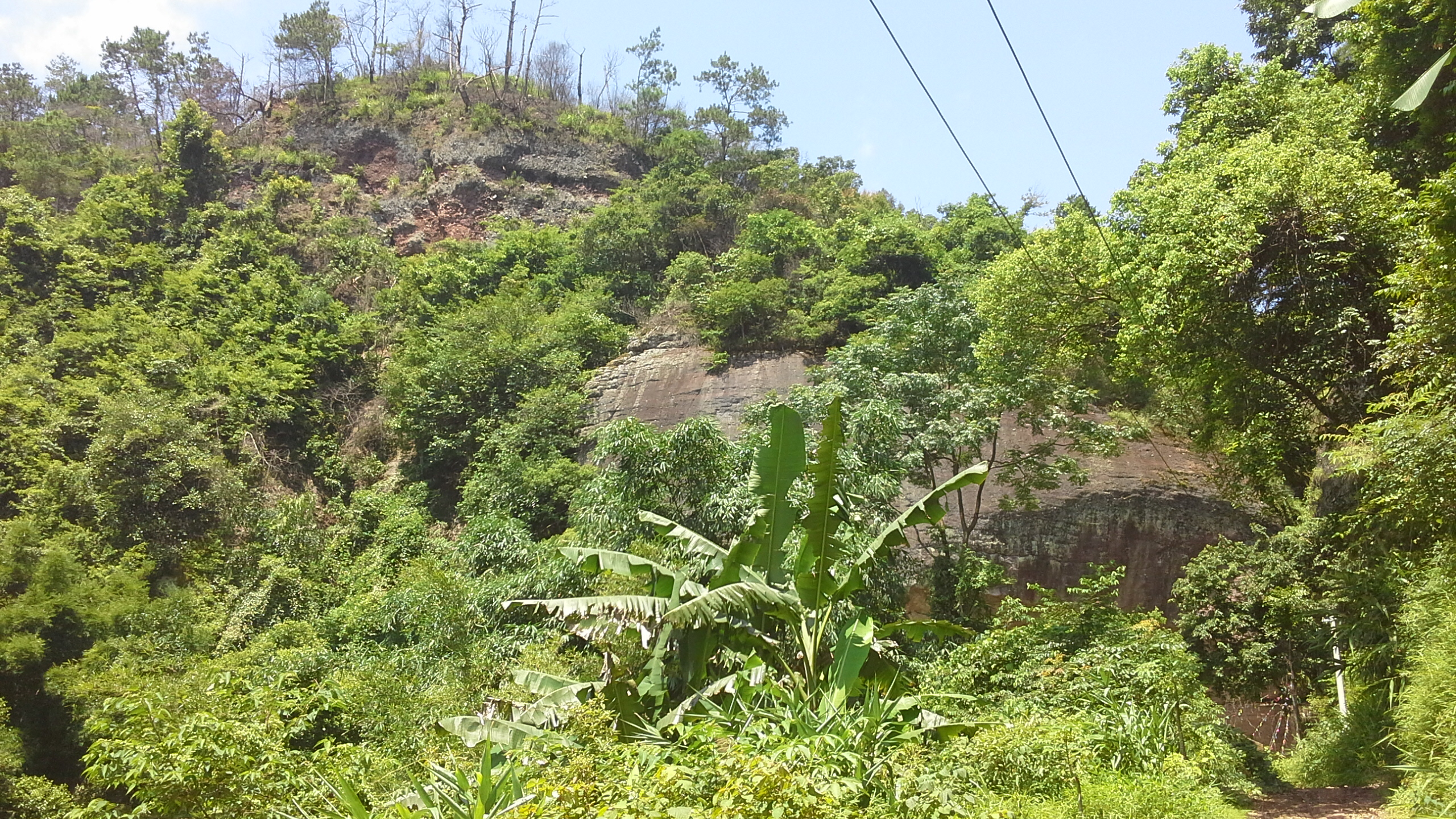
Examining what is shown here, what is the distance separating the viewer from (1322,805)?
8305mm

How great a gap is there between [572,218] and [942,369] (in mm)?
22029

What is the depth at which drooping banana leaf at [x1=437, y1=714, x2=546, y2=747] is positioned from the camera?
7281mm

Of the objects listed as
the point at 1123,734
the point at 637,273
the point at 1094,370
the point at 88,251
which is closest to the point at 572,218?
the point at 637,273

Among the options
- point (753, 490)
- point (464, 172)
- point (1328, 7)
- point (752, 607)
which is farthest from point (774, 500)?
point (464, 172)

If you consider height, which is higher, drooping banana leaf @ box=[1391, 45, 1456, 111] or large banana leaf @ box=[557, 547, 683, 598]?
drooping banana leaf @ box=[1391, 45, 1456, 111]

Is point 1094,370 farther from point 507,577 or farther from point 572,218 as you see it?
point 572,218

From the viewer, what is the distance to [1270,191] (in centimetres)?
1161

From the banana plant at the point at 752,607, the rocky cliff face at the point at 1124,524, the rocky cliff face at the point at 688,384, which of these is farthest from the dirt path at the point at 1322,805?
the rocky cliff face at the point at 688,384

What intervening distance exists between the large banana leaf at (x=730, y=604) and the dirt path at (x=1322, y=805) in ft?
13.9

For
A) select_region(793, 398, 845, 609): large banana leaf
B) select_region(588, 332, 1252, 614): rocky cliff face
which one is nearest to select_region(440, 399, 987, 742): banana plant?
select_region(793, 398, 845, 609): large banana leaf

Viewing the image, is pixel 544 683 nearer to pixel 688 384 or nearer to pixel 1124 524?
pixel 1124 524

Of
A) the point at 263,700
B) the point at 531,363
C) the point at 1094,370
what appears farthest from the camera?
the point at 531,363

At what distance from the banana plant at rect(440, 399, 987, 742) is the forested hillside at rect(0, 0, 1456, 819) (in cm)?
4

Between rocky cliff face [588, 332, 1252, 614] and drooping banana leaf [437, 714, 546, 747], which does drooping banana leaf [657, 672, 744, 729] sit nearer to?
drooping banana leaf [437, 714, 546, 747]
